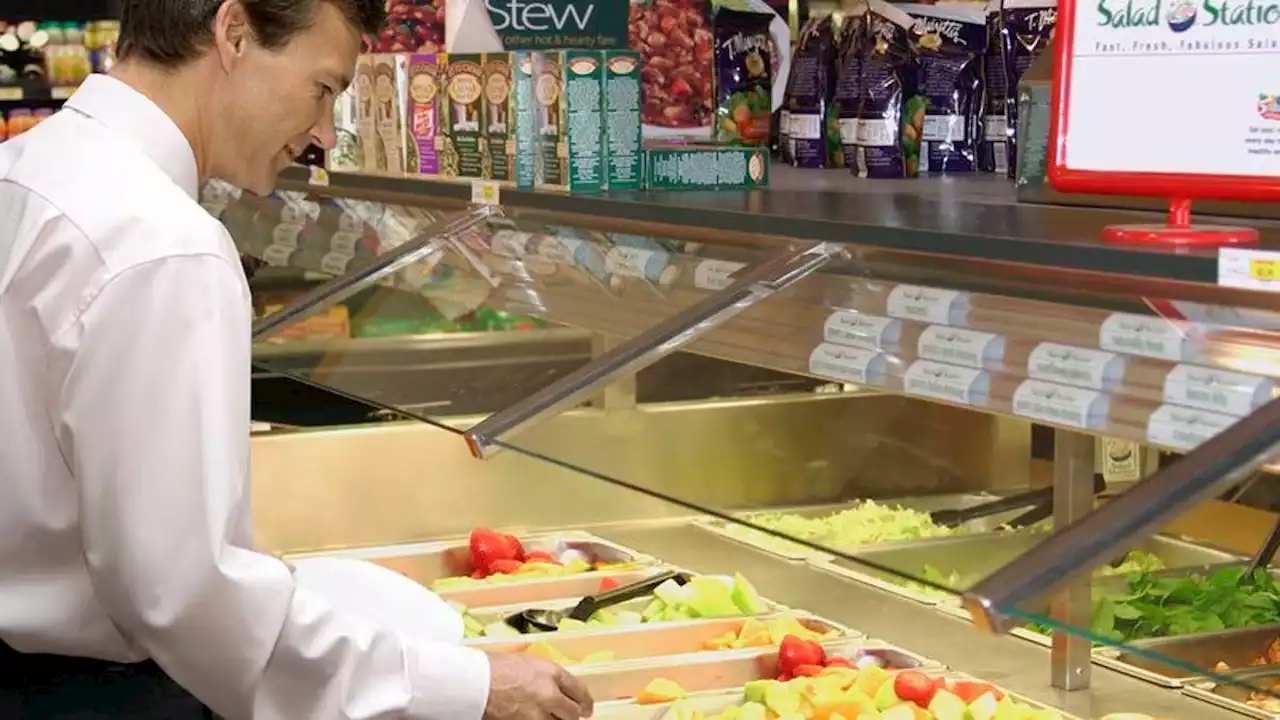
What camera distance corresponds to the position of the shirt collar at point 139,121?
2078 millimetres

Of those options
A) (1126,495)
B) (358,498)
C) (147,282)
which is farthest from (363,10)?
(358,498)

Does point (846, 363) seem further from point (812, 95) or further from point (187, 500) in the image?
point (812, 95)

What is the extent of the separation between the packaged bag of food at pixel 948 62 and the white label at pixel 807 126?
0.32 meters

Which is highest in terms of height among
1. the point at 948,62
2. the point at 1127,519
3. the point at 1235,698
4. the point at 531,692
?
the point at 948,62

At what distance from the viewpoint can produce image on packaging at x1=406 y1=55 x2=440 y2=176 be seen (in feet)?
10.2

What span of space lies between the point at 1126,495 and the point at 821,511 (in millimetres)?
556

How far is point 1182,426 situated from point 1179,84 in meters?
0.34

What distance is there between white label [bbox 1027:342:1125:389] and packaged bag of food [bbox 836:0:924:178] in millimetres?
952

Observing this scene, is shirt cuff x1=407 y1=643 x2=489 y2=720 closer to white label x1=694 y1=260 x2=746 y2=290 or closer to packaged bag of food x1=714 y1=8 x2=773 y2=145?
white label x1=694 y1=260 x2=746 y2=290

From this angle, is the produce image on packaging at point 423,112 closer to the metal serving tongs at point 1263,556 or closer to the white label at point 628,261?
the white label at point 628,261

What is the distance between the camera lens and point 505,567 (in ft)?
12.3

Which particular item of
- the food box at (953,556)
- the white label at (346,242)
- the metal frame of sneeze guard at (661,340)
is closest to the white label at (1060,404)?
the food box at (953,556)

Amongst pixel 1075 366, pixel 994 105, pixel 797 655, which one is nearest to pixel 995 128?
pixel 994 105

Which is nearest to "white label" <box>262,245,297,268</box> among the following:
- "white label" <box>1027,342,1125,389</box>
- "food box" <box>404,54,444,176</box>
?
"food box" <box>404,54,444,176</box>
